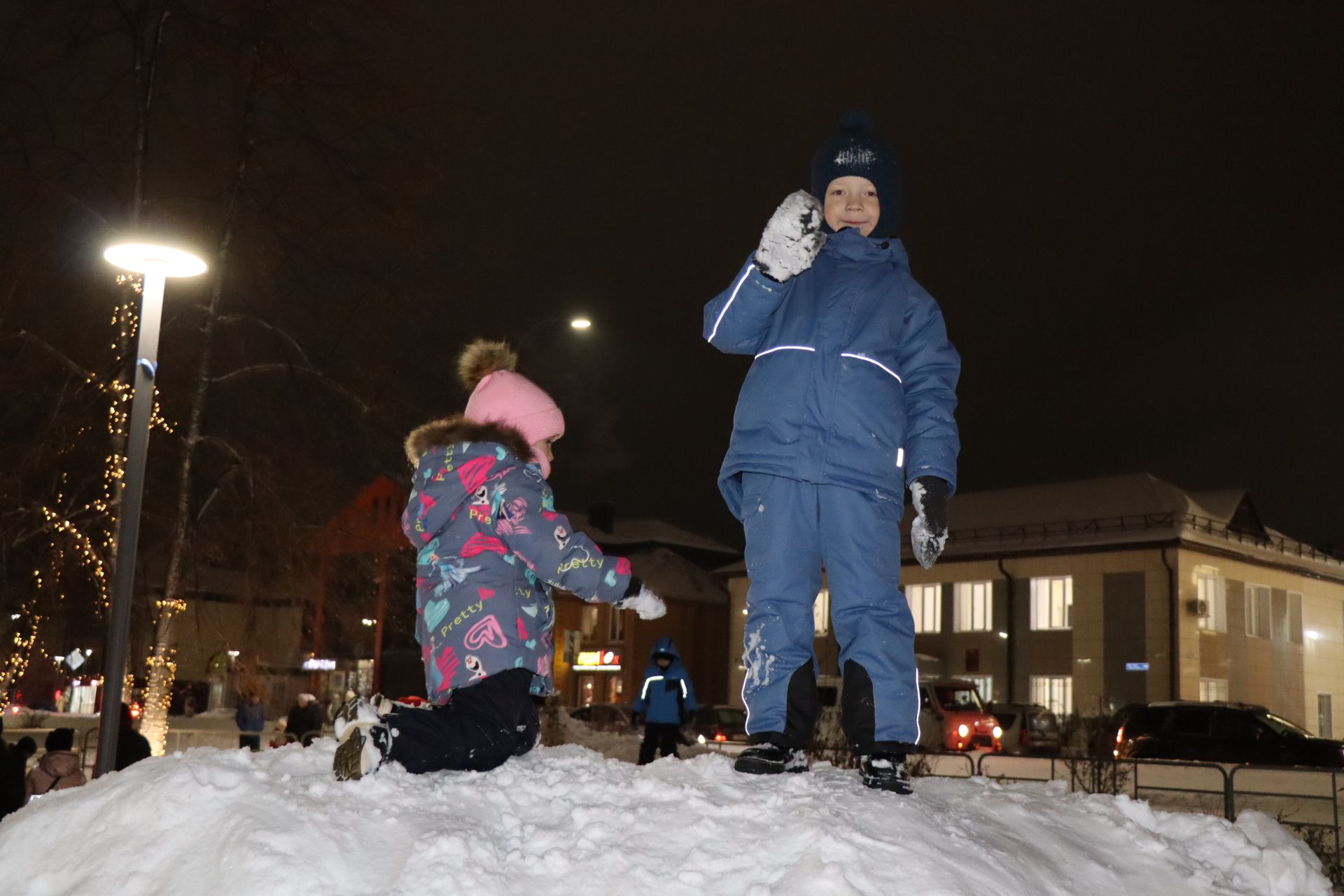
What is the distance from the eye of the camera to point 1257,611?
3688 centimetres

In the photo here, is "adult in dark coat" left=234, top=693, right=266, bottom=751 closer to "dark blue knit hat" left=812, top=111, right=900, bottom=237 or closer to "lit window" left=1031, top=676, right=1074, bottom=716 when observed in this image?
"dark blue knit hat" left=812, top=111, right=900, bottom=237

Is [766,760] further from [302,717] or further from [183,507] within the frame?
[302,717]

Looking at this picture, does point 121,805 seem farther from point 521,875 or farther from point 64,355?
point 64,355

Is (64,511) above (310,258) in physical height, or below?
below

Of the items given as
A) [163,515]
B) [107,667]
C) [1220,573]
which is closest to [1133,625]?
[1220,573]

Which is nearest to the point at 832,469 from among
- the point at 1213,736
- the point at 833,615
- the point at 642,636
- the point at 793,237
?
the point at 833,615

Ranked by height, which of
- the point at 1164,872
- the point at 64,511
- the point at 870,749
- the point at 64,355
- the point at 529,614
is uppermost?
the point at 64,355

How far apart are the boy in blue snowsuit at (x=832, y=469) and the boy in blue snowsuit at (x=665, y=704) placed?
10.6 m

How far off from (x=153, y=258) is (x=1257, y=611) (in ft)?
118

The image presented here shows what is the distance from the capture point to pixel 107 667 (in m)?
8.16

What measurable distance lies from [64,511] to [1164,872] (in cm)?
1462

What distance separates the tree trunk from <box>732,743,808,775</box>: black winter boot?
13257 mm

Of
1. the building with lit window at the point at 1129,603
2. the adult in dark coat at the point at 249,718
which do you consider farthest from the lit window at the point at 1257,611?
the adult in dark coat at the point at 249,718

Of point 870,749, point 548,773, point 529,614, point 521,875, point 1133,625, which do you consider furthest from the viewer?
point 1133,625
